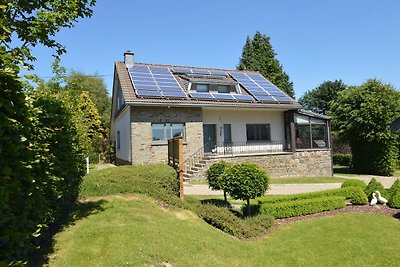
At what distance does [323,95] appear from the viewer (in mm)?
73312

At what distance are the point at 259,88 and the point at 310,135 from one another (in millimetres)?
5106

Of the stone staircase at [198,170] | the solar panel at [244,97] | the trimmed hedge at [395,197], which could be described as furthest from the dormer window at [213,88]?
the trimmed hedge at [395,197]

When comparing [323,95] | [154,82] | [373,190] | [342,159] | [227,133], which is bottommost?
[373,190]

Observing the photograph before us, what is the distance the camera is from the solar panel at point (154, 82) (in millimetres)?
18408

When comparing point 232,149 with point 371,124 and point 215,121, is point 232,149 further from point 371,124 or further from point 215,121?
point 371,124

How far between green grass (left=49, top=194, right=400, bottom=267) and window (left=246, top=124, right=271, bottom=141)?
482 inches

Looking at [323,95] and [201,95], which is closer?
[201,95]

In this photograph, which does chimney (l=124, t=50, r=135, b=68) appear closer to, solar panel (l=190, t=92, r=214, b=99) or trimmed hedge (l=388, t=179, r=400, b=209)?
solar panel (l=190, t=92, r=214, b=99)

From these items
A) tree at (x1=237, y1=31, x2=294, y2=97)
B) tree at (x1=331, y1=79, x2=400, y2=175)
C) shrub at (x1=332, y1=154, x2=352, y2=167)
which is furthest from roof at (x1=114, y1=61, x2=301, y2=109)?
tree at (x1=237, y1=31, x2=294, y2=97)

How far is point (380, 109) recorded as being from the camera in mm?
22156

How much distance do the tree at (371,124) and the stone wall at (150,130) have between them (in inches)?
501

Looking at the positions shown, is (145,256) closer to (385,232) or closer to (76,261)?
(76,261)

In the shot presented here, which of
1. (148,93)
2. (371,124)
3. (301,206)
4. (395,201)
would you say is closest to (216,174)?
(301,206)

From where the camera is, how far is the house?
59.0 feet
